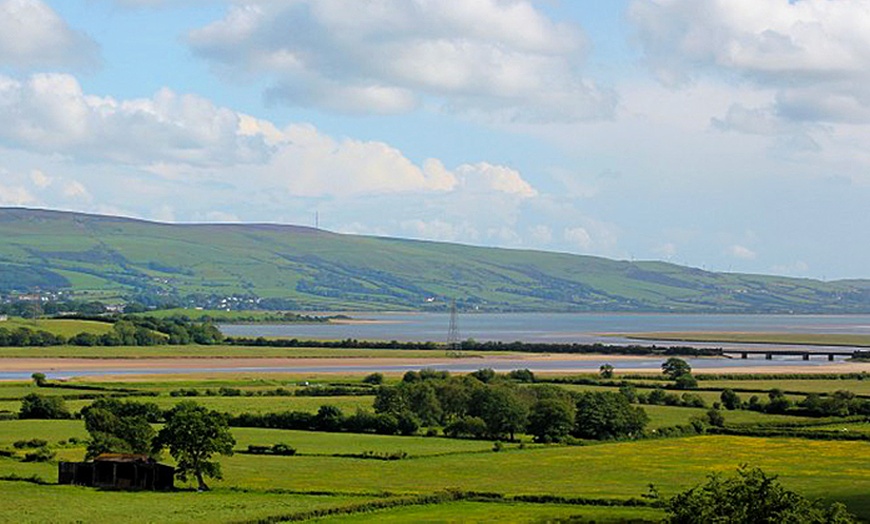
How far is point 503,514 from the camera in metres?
55.9

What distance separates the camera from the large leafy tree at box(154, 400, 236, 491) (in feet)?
217

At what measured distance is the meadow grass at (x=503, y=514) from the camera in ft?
177

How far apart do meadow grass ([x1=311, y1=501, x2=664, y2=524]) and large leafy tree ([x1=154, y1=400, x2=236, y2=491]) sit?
1221 centimetres

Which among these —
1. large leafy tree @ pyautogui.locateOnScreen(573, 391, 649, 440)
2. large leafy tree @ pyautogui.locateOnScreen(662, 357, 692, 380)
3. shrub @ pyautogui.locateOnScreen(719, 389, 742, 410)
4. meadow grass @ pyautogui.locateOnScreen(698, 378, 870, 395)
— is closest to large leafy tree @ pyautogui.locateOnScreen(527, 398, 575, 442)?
large leafy tree @ pyautogui.locateOnScreen(573, 391, 649, 440)

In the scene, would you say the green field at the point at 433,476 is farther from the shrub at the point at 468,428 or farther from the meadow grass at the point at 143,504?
the shrub at the point at 468,428

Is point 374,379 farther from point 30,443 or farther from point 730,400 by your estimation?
point 30,443

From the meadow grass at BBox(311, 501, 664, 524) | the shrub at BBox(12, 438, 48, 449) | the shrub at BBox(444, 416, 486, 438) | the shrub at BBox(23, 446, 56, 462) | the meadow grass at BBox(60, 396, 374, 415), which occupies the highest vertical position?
the meadow grass at BBox(60, 396, 374, 415)

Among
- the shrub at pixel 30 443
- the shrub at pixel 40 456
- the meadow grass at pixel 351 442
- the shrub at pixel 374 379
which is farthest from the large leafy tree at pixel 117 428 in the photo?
the shrub at pixel 374 379

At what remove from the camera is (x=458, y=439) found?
8731 cm

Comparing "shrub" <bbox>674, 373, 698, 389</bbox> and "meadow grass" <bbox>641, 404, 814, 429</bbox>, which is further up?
"shrub" <bbox>674, 373, 698, 389</bbox>

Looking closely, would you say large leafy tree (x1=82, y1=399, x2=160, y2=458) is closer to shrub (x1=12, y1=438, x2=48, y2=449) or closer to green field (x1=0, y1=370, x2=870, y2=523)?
green field (x1=0, y1=370, x2=870, y2=523)

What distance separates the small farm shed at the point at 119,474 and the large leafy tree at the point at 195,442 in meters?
0.89

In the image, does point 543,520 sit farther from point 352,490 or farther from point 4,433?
point 4,433

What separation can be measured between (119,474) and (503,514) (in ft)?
67.2
